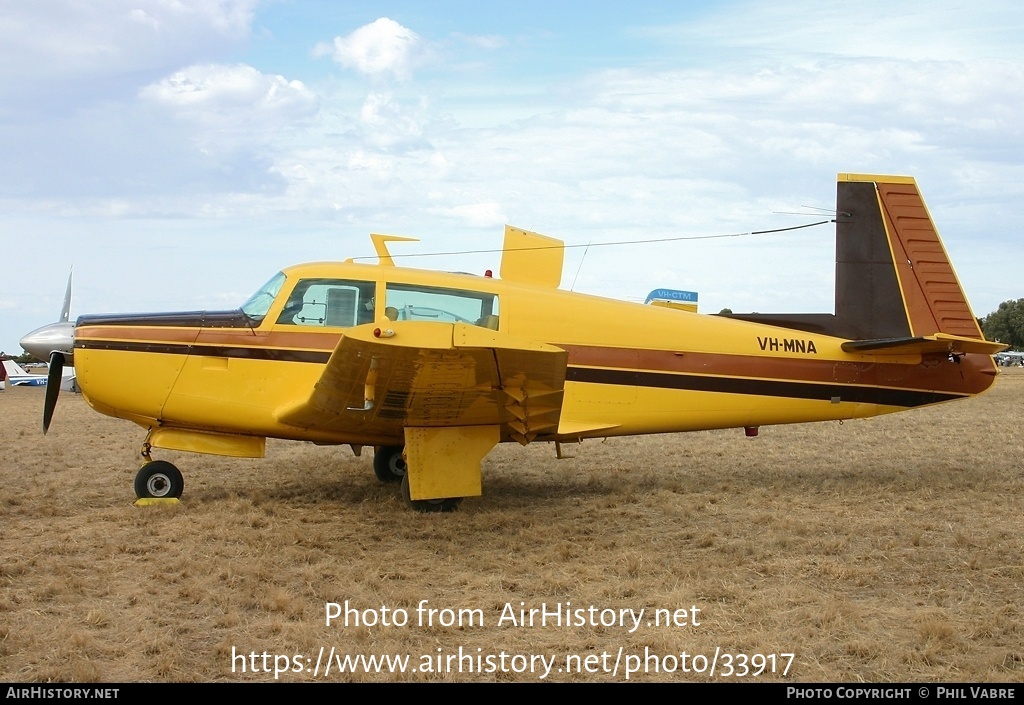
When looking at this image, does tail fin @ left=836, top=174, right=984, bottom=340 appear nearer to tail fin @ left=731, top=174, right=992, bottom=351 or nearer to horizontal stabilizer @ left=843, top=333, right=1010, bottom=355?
tail fin @ left=731, top=174, right=992, bottom=351

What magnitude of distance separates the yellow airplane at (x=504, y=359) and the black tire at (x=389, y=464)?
1 cm

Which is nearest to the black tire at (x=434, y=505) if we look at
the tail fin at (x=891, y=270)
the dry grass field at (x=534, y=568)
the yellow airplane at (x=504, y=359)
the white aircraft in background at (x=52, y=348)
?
the yellow airplane at (x=504, y=359)

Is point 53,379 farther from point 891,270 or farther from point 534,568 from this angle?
point 891,270

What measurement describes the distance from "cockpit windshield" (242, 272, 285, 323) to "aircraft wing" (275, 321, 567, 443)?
848 millimetres

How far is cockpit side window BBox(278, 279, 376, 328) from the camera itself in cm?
755

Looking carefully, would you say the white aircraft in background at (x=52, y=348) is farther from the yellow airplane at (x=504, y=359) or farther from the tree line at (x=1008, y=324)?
the tree line at (x=1008, y=324)

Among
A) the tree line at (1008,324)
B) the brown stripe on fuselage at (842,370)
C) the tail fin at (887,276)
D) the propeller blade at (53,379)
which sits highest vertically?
the tree line at (1008,324)

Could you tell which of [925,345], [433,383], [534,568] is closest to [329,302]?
[433,383]

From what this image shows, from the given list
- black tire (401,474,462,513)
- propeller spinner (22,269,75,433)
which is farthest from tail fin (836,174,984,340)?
propeller spinner (22,269,75,433)

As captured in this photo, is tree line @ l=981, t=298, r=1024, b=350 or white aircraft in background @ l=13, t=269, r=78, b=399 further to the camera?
tree line @ l=981, t=298, r=1024, b=350

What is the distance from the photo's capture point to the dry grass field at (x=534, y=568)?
13.3ft

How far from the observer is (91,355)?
7.39 meters
